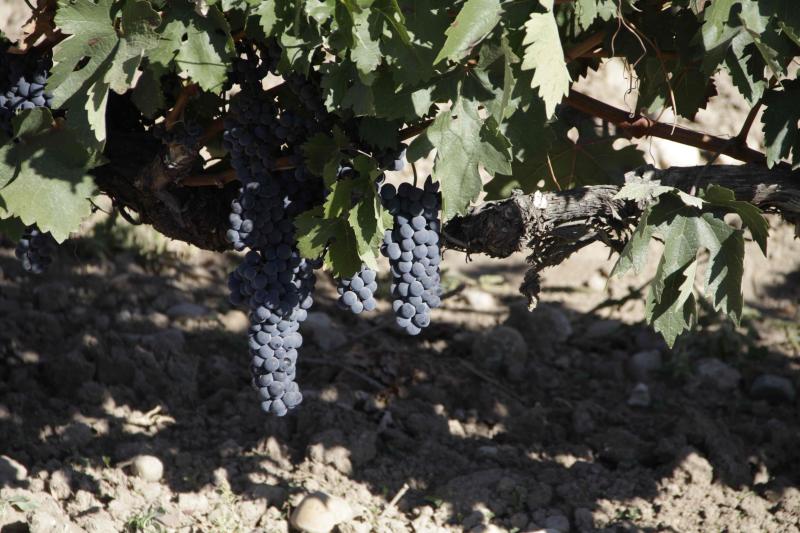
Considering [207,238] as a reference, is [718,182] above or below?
above

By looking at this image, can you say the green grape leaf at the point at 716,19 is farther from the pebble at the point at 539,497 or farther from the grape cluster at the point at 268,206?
the pebble at the point at 539,497

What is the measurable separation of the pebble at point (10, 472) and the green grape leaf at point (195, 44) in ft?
6.14

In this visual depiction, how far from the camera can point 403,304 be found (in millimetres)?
2387

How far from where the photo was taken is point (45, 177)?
231 centimetres

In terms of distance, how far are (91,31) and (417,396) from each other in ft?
8.49

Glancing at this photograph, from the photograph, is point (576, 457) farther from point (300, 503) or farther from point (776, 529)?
point (300, 503)

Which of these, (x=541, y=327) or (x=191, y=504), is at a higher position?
(x=191, y=504)

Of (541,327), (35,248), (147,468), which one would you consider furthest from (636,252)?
(541,327)

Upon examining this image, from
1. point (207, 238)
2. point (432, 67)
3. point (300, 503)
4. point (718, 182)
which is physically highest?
point (432, 67)

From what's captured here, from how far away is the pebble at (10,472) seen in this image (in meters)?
3.29

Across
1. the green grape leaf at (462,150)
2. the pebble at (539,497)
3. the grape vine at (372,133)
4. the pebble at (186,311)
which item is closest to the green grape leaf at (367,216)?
the grape vine at (372,133)

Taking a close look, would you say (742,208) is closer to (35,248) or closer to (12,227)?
(12,227)

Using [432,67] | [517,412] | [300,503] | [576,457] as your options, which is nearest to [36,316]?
[300,503]

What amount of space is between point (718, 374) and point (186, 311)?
8.58 ft
